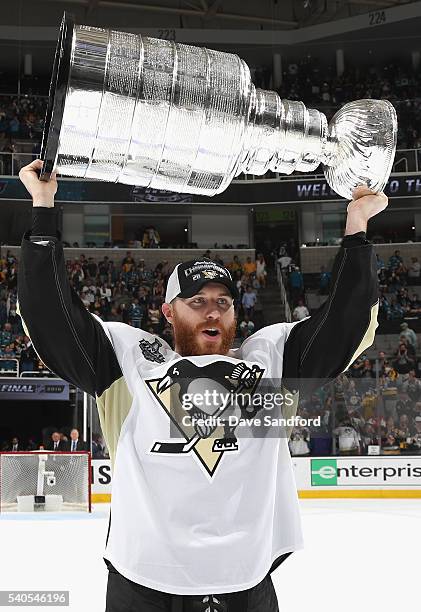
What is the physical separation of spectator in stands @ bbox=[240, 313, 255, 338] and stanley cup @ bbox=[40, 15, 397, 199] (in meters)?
12.3

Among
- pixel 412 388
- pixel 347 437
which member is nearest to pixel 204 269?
pixel 347 437

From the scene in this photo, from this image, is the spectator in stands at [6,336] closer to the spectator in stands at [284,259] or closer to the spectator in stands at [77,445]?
the spectator in stands at [77,445]

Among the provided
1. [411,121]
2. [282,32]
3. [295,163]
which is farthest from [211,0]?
[295,163]

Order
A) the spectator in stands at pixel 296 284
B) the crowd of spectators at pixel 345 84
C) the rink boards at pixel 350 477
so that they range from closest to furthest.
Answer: the rink boards at pixel 350 477 → the spectator in stands at pixel 296 284 → the crowd of spectators at pixel 345 84

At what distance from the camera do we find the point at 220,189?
1.59 meters

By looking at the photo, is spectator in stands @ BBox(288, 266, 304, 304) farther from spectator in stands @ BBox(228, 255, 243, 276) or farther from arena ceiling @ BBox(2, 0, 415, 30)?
arena ceiling @ BBox(2, 0, 415, 30)

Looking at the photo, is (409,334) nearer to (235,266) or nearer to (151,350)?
(235,266)

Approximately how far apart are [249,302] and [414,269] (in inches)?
148

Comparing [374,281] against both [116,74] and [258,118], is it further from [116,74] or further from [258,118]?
[116,74]

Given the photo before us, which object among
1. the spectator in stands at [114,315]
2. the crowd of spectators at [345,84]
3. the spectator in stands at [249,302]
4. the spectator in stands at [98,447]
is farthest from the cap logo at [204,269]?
the crowd of spectators at [345,84]

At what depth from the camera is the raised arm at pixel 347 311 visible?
158 centimetres

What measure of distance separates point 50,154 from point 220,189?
37cm

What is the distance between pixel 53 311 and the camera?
1540 millimetres

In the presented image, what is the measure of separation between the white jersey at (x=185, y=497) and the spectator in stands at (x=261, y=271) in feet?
47.9
